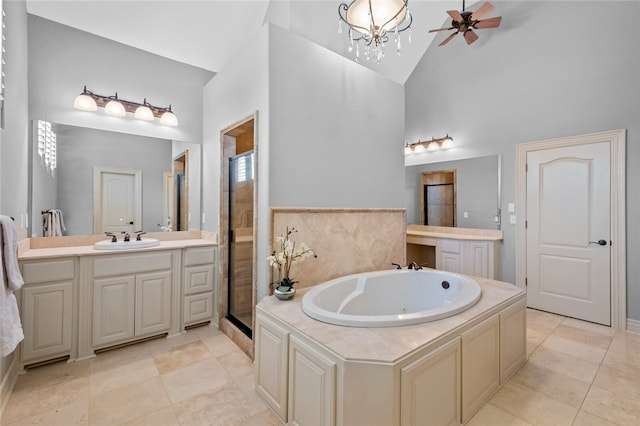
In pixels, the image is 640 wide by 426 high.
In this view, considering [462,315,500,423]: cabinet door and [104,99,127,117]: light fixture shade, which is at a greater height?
[104,99,127,117]: light fixture shade

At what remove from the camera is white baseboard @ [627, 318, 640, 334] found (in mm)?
2916

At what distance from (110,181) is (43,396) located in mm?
1792

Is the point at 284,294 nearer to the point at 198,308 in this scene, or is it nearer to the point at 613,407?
the point at 198,308

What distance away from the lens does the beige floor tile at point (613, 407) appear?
174 centimetres

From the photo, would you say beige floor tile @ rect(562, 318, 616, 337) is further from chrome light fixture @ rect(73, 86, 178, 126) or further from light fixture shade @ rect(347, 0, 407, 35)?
chrome light fixture @ rect(73, 86, 178, 126)

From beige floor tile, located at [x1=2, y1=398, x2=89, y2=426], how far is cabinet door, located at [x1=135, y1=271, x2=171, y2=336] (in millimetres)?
823

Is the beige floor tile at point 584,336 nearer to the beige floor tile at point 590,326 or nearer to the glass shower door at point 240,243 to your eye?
the beige floor tile at point 590,326

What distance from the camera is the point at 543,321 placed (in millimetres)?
3254

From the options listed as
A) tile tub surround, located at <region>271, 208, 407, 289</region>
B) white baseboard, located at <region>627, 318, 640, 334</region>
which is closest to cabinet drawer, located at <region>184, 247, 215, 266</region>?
tile tub surround, located at <region>271, 208, 407, 289</region>

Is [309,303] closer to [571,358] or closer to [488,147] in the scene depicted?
[571,358]

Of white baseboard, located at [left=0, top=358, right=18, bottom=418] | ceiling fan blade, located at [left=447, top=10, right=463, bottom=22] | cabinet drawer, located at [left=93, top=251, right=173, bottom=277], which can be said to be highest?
ceiling fan blade, located at [left=447, top=10, right=463, bottom=22]

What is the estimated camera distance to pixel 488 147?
13.2 feet

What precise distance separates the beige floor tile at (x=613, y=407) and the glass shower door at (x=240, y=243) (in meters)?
2.57

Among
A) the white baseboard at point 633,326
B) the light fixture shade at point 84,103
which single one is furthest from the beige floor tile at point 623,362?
the light fixture shade at point 84,103
